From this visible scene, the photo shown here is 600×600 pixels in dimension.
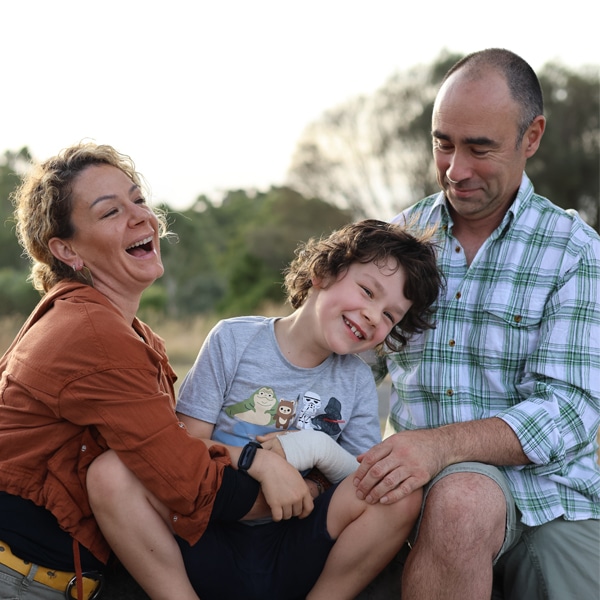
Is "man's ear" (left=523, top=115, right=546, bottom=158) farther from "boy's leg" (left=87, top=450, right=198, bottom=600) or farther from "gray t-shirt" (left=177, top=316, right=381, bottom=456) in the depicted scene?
"boy's leg" (left=87, top=450, right=198, bottom=600)

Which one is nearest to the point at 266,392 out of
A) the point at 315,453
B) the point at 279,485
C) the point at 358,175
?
the point at 315,453

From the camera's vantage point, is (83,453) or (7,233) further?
(7,233)

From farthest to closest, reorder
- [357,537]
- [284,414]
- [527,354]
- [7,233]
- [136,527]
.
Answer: [7,233], [527,354], [284,414], [357,537], [136,527]

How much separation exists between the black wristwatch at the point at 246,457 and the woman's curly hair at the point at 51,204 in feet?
2.60

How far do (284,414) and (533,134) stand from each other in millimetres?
1538

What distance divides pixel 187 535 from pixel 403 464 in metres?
0.71

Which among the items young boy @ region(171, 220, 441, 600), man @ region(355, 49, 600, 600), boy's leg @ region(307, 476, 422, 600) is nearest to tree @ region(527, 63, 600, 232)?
man @ region(355, 49, 600, 600)

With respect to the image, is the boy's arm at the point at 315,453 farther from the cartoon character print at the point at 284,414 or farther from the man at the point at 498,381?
the man at the point at 498,381

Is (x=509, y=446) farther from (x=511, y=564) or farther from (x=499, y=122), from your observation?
(x=499, y=122)

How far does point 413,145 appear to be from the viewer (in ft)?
72.1

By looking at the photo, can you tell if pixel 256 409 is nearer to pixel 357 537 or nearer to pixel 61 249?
pixel 357 537

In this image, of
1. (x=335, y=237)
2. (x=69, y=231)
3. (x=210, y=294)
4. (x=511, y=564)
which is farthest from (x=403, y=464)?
(x=210, y=294)

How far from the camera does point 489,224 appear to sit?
10.6 feet

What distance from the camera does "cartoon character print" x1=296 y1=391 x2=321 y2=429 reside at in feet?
9.42
